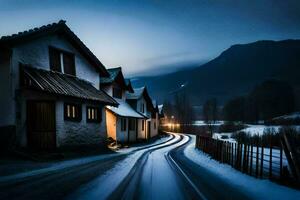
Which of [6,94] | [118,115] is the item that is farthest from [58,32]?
[118,115]

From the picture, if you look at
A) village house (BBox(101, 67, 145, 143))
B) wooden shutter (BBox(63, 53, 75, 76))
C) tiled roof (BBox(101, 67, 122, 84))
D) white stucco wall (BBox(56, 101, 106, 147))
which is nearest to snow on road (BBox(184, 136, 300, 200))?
white stucco wall (BBox(56, 101, 106, 147))

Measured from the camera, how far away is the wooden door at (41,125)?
17422 mm

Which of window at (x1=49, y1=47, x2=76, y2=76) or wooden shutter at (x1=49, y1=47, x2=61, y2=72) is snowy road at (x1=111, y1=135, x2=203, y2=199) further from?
window at (x1=49, y1=47, x2=76, y2=76)

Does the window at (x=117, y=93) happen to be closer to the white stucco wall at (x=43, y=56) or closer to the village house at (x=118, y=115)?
the village house at (x=118, y=115)

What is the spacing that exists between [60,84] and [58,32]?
4695mm

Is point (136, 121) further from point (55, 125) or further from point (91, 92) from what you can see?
point (55, 125)

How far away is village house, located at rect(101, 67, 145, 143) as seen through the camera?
99.0 ft

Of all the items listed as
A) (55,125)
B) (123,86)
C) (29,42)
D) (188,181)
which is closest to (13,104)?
(55,125)

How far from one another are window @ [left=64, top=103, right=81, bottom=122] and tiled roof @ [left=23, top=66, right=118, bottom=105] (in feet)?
3.73

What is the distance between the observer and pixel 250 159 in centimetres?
1453

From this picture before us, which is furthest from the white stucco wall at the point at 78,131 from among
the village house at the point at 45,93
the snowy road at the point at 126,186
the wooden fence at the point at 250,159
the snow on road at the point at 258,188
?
the snow on road at the point at 258,188

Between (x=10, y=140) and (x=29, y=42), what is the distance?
20.4 ft

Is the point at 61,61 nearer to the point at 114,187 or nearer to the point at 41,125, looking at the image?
the point at 41,125

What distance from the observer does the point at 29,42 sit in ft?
59.1
